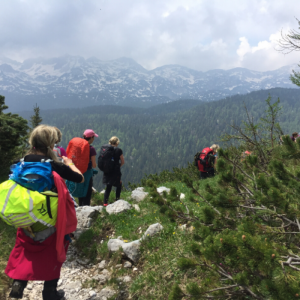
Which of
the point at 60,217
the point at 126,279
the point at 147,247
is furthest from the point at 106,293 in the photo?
the point at 60,217

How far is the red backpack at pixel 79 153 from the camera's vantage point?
19.2ft

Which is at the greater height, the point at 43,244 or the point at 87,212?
the point at 43,244

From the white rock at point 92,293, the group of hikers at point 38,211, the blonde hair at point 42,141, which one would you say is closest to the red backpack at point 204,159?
the white rock at point 92,293

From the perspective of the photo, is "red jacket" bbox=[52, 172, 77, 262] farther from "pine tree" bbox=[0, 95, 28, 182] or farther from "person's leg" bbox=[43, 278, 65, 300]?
"pine tree" bbox=[0, 95, 28, 182]

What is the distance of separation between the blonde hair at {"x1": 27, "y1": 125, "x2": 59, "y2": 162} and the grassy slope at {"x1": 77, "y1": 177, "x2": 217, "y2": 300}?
226 centimetres

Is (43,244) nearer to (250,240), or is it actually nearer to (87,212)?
(250,240)

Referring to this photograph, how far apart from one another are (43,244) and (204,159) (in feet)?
26.5

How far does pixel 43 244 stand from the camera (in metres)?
2.69

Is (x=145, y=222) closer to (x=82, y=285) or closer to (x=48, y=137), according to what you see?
(x=82, y=285)

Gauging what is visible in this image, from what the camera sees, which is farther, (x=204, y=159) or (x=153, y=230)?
(x=204, y=159)

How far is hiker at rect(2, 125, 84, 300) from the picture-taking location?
8.55ft

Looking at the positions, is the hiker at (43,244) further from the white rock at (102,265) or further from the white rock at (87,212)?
the white rock at (87,212)

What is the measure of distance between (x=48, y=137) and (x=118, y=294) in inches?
119

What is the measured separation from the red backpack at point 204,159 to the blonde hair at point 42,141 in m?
7.71
